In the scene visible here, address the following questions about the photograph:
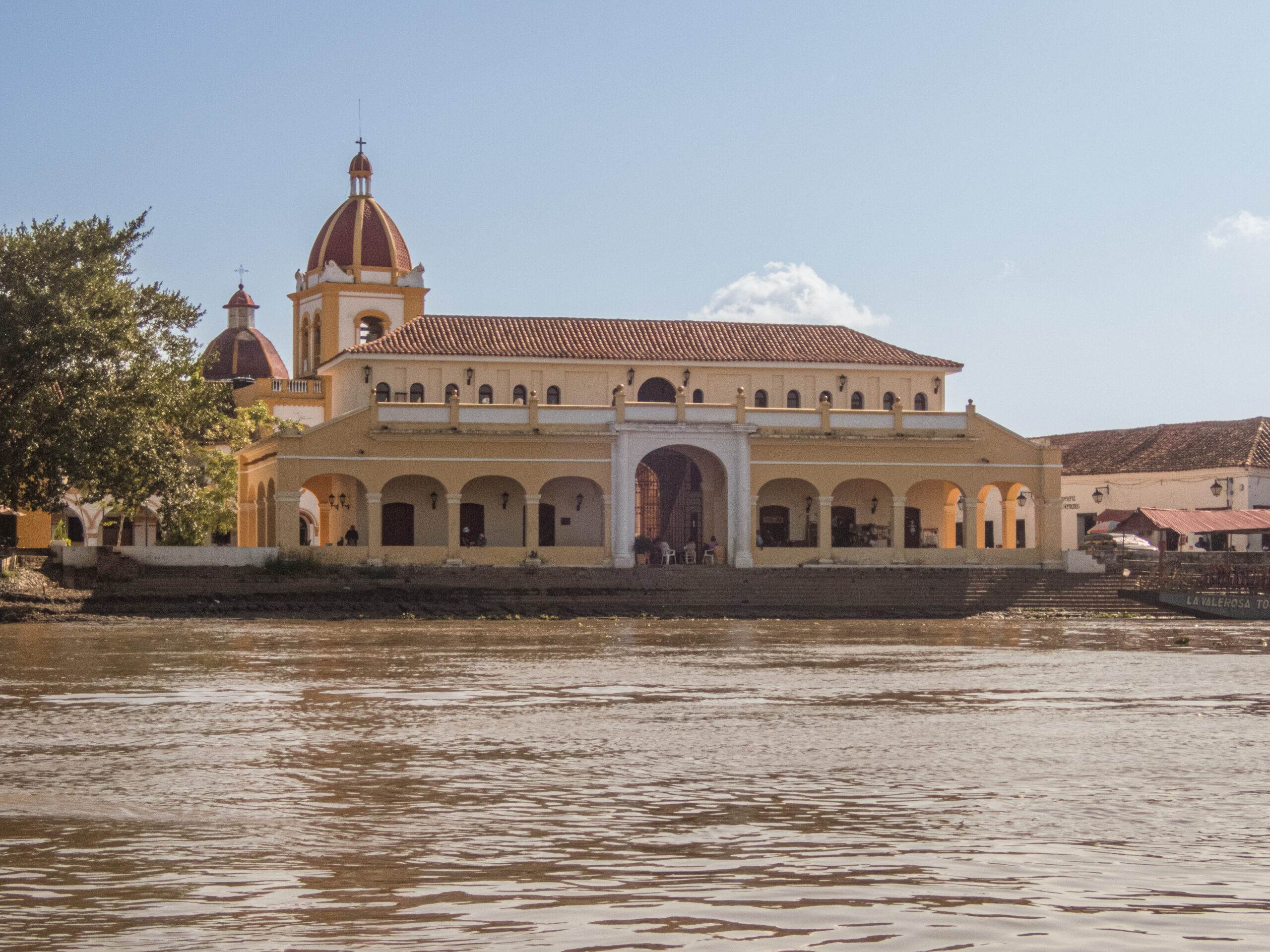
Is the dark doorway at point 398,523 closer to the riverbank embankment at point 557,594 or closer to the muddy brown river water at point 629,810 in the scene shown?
the riverbank embankment at point 557,594

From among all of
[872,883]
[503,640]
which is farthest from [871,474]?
[872,883]

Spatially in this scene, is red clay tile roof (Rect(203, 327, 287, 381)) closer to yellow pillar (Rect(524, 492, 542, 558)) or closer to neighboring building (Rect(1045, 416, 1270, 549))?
yellow pillar (Rect(524, 492, 542, 558))

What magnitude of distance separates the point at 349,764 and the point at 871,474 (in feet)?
109

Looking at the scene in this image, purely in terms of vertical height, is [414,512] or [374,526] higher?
[414,512]

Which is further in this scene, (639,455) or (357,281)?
(357,281)

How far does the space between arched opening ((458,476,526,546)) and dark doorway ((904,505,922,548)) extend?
38.9ft

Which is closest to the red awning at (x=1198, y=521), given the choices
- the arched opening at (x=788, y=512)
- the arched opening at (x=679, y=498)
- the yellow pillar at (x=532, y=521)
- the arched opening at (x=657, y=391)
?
the arched opening at (x=788, y=512)

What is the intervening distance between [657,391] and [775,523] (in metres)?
5.37

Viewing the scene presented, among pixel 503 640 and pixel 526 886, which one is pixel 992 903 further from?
pixel 503 640

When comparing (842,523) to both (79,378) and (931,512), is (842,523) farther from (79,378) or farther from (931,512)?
(79,378)

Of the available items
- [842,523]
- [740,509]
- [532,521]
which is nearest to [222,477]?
[532,521]

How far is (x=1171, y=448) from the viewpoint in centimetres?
5803

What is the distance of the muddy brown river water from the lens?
623 centimetres

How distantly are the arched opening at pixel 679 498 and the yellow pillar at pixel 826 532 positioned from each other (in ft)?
10.1
